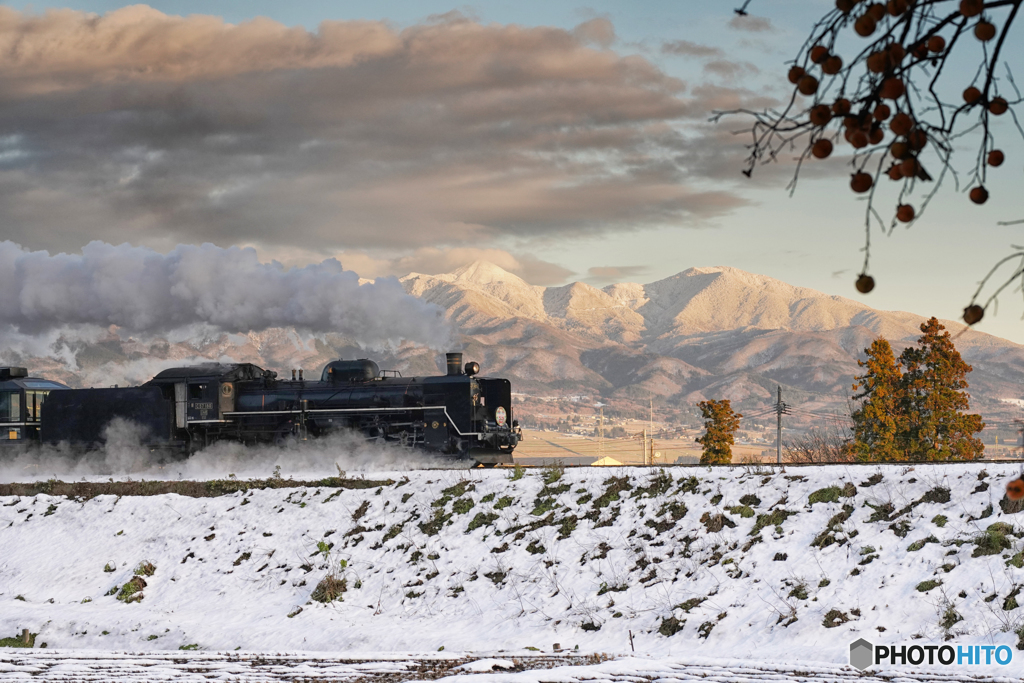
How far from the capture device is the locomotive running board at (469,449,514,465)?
98.5 feet

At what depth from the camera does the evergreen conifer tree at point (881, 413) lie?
53.9m

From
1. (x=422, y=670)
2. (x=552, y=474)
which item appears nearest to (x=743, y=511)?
(x=552, y=474)

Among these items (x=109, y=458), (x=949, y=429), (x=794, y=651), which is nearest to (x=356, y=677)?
(x=794, y=651)

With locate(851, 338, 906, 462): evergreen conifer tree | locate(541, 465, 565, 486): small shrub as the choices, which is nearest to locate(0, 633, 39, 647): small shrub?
locate(541, 465, 565, 486): small shrub

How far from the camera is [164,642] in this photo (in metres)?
18.1

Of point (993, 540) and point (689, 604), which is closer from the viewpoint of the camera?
point (993, 540)

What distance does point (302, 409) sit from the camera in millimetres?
30734

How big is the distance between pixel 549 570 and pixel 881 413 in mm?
42991

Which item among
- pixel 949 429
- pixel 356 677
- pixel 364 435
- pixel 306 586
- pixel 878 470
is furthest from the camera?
pixel 949 429

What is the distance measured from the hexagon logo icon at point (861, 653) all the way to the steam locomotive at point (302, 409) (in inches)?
683

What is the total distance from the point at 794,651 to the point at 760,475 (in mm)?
6090

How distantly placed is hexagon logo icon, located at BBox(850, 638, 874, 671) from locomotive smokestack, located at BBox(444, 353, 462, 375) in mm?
19602

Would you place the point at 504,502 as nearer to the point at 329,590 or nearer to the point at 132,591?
the point at 329,590

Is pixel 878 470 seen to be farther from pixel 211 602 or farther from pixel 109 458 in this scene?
pixel 109 458
